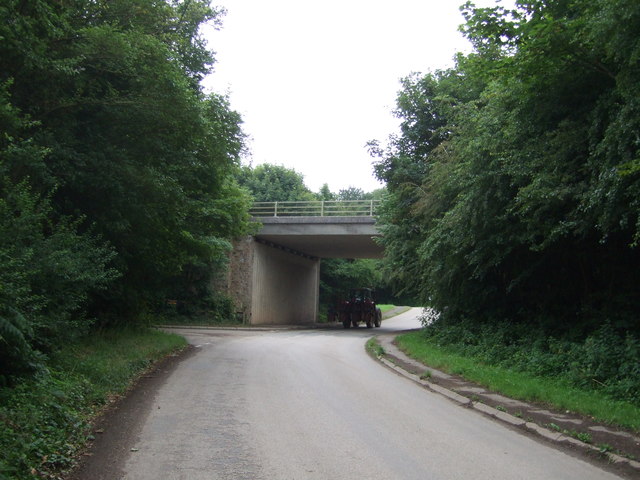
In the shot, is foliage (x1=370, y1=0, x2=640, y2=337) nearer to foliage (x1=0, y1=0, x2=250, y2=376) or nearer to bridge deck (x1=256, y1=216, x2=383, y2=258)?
foliage (x1=0, y1=0, x2=250, y2=376)

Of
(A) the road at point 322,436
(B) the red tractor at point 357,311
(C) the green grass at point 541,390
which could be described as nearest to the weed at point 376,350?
(C) the green grass at point 541,390

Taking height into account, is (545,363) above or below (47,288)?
below

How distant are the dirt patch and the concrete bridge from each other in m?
20.7

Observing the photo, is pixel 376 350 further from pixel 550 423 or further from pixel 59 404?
pixel 59 404

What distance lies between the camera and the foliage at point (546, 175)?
28.0 ft

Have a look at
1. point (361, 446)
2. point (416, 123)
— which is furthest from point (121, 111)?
point (416, 123)

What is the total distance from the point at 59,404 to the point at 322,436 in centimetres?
348

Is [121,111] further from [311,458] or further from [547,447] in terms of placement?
[547,447]

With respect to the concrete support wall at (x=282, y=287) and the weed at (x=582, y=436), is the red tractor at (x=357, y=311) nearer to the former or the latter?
the concrete support wall at (x=282, y=287)

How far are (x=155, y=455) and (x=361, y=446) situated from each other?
7.56ft

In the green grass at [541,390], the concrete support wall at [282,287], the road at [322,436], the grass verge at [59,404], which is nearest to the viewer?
the grass verge at [59,404]

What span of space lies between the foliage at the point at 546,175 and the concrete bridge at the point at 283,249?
46.4 ft

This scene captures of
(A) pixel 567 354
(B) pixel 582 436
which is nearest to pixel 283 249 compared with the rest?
(A) pixel 567 354

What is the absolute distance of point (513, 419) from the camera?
8.25 m
